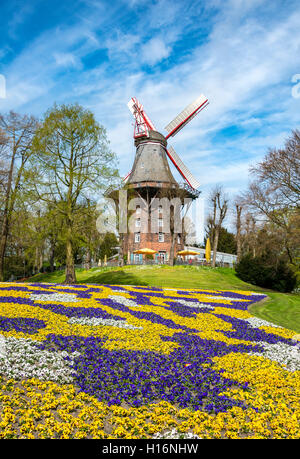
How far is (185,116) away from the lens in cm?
6328

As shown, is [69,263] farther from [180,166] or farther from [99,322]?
[180,166]

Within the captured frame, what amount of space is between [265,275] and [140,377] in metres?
32.7

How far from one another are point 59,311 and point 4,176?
21576 millimetres

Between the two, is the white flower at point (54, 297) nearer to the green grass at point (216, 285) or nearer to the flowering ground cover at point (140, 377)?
the flowering ground cover at point (140, 377)

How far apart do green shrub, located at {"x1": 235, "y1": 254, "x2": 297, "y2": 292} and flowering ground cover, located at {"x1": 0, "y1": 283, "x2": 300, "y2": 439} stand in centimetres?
2354

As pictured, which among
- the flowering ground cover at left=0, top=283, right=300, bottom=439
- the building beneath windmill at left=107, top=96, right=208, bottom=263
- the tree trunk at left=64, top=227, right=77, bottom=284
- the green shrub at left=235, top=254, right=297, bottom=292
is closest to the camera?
the flowering ground cover at left=0, top=283, right=300, bottom=439

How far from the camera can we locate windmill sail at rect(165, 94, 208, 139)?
6312 cm

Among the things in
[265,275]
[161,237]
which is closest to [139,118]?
[161,237]

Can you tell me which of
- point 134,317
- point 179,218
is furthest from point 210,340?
point 179,218

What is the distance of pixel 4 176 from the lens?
1166 inches

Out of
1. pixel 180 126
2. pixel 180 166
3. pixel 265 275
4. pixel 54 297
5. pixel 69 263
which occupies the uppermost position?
pixel 180 126

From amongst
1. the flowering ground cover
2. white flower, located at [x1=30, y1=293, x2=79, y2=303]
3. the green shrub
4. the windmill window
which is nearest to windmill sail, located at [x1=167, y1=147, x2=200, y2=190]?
the windmill window

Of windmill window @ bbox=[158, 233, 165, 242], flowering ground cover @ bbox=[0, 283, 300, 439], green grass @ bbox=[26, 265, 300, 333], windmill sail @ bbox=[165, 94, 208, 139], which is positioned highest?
windmill sail @ bbox=[165, 94, 208, 139]

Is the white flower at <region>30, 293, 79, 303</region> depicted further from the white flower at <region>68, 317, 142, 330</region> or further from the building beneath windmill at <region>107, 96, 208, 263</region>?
the building beneath windmill at <region>107, 96, 208, 263</region>
